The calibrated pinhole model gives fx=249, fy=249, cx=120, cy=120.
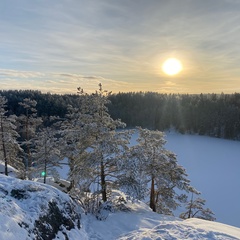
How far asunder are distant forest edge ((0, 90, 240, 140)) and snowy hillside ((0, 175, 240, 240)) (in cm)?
5594

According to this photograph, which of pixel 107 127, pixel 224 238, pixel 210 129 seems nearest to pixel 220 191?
pixel 107 127

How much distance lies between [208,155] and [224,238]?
148 ft

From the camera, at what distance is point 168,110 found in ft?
260

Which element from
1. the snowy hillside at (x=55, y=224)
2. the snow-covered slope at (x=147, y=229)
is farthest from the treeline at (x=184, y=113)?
the snowy hillside at (x=55, y=224)

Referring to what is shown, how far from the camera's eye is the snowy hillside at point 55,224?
18.2 ft

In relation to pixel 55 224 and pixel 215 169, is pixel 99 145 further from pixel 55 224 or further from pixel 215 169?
pixel 215 169

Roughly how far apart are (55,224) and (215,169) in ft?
125

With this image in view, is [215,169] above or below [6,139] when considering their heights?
below

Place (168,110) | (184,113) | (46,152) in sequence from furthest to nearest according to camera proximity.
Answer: (168,110), (184,113), (46,152)

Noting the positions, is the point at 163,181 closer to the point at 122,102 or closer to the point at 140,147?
the point at 140,147

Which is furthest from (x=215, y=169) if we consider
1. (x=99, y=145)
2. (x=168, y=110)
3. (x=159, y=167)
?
(x=168, y=110)

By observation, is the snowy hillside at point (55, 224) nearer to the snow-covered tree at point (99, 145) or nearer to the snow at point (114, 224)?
the snow at point (114, 224)

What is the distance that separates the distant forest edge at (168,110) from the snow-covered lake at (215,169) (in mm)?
5169

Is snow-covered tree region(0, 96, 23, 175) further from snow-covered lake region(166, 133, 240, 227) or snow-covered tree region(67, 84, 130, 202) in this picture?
snow-covered lake region(166, 133, 240, 227)
